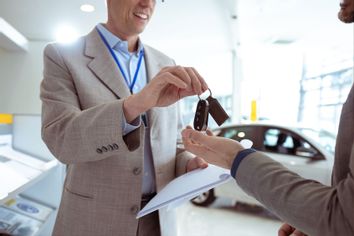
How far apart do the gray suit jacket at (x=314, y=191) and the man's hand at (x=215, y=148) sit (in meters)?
0.06

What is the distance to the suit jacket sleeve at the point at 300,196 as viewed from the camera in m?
0.50

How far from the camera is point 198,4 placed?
292 centimetres

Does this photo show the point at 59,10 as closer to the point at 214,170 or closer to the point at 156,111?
the point at 156,111

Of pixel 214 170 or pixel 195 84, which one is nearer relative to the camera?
pixel 195 84

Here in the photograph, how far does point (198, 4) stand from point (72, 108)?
2406mm

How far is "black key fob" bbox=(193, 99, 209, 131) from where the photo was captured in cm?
80

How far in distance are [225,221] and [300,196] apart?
11.2ft

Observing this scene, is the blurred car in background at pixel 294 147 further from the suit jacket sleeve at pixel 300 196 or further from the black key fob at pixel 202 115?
the suit jacket sleeve at pixel 300 196

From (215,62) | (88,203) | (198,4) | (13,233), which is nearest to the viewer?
(88,203)

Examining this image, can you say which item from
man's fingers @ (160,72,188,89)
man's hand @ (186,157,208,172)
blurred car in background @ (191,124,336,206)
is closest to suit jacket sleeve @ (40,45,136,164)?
man's fingers @ (160,72,188,89)

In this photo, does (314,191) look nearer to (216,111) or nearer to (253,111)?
(216,111)

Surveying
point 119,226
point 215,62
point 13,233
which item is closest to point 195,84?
point 119,226

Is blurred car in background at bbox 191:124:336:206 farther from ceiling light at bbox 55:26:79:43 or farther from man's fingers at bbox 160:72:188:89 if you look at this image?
man's fingers at bbox 160:72:188:89

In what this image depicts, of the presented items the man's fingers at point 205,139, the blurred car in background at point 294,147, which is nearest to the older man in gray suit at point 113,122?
the man's fingers at point 205,139
